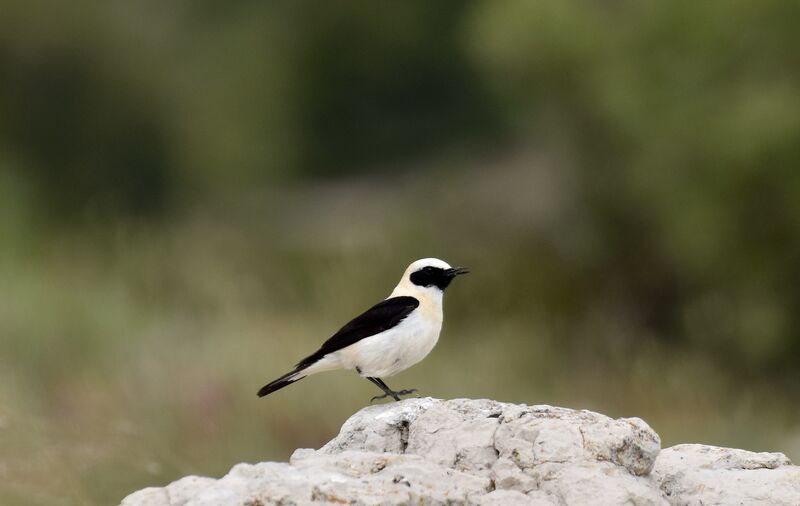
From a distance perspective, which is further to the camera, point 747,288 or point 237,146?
point 237,146

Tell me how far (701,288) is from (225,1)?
14887 millimetres

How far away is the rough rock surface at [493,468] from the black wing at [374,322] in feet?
1.25

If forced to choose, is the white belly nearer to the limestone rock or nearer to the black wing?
the black wing

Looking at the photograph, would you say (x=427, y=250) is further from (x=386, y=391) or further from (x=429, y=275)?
(x=386, y=391)

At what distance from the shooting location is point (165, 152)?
24172 mm

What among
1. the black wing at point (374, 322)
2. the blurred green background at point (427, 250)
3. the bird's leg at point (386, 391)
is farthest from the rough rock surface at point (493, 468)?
the blurred green background at point (427, 250)

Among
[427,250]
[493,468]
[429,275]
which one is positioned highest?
[427,250]

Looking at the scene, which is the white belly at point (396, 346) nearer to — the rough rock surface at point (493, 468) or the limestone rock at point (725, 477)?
the rough rock surface at point (493, 468)

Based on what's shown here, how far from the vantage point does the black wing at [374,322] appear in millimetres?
4977

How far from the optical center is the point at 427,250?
15586 millimetres

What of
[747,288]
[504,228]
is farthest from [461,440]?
[504,228]

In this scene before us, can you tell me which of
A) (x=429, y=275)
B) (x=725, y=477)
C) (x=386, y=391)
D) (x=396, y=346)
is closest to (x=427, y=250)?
(x=429, y=275)

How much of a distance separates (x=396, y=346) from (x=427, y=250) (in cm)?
1067

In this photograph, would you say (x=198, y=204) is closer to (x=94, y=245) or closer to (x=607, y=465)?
(x=94, y=245)
